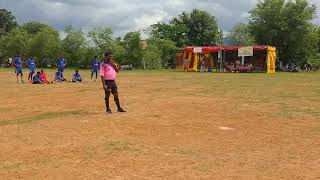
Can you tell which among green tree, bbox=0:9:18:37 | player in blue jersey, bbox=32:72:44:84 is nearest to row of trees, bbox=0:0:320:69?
green tree, bbox=0:9:18:37

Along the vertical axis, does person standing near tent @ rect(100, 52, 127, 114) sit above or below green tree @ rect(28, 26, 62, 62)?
below

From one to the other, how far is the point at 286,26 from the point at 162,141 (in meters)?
56.4

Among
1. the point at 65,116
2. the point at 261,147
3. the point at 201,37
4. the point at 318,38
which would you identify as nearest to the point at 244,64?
the point at 318,38

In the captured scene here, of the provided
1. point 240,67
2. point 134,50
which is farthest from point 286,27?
point 134,50

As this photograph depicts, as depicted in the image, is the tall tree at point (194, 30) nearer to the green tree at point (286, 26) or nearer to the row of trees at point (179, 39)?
the row of trees at point (179, 39)

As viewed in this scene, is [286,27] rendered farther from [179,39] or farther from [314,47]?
[179,39]

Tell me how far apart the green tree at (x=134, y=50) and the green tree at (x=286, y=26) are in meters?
15.8

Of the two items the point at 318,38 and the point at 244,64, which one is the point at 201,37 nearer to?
the point at 318,38

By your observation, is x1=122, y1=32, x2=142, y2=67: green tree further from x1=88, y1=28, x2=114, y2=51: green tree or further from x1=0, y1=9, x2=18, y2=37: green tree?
x1=0, y1=9, x2=18, y2=37: green tree

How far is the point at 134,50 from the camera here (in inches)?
2729

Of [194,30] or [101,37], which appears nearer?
[101,37]

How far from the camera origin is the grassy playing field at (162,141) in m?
7.48

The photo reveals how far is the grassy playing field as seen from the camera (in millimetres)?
7477

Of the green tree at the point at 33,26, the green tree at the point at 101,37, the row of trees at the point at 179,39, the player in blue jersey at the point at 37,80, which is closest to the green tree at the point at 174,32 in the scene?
the row of trees at the point at 179,39
